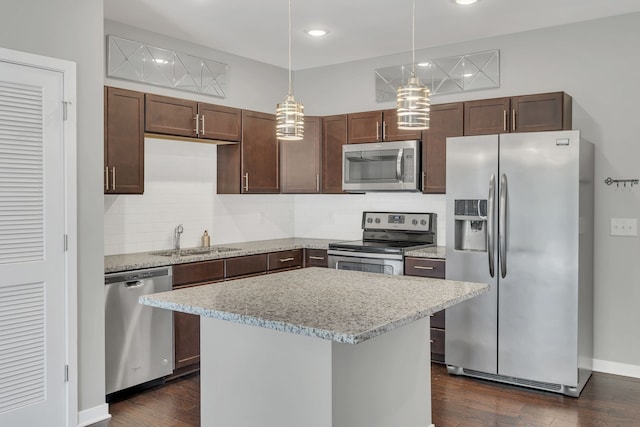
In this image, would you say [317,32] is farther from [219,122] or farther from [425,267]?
[425,267]

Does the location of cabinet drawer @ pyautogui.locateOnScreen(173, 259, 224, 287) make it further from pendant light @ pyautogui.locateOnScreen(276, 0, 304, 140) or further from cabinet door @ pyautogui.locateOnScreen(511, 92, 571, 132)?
cabinet door @ pyautogui.locateOnScreen(511, 92, 571, 132)

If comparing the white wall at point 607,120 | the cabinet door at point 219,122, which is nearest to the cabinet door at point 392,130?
the white wall at point 607,120

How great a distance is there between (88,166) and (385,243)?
2.69 metres

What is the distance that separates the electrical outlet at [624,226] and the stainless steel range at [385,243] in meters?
1.45

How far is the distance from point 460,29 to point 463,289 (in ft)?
8.56

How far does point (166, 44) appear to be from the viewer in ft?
15.1

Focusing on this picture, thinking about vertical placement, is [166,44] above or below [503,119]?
above

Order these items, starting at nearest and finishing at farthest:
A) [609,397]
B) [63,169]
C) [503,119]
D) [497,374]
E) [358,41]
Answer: [63,169], [609,397], [497,374], [503,119], [358,41]

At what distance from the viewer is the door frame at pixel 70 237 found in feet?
10.5

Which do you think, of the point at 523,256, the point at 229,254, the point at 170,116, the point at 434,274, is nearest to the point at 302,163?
the point at 229,254

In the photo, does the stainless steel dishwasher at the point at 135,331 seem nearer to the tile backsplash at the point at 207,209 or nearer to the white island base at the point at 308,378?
the tile backsplash at the point at 207,209

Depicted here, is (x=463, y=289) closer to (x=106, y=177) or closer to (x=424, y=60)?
(x=106, y=177)

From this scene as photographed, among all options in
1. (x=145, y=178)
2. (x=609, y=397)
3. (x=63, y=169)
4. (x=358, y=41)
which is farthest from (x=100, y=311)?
(x=609, y=397)

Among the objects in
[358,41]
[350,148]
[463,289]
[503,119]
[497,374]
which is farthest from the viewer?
[350,148]
